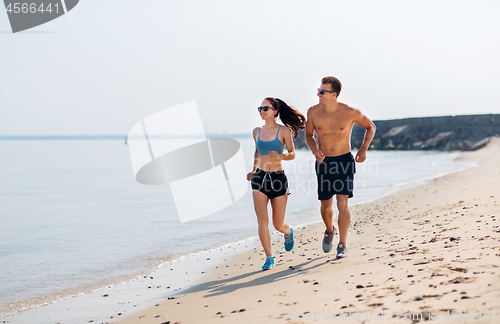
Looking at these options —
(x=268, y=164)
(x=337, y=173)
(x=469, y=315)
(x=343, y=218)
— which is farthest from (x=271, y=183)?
(x=469, y=315)

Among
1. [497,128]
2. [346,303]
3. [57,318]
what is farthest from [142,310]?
[497,128]

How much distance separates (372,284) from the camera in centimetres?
374

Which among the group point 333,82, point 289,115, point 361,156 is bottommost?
point 361,156

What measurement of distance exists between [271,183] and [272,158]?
1.04 feet

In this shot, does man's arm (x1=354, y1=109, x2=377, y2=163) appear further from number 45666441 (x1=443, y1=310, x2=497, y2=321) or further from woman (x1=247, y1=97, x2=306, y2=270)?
number 45666441 (x1=443, y1=310, x2=497, y2=321)

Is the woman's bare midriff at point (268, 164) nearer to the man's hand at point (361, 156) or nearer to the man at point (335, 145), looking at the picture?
the man at point (335, 145)

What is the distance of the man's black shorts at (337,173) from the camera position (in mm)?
5148

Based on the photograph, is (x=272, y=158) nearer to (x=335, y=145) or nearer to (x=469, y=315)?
(x=335, y=145)

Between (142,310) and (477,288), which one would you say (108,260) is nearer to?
(142,310)

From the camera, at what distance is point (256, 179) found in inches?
204

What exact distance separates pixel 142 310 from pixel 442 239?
366 cm

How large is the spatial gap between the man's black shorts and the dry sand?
852 millimetres

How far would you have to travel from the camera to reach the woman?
5.13 metres

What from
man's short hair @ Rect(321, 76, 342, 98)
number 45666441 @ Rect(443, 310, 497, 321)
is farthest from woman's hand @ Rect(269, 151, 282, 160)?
number 45666441 @ Rect(443, 310, 497, 321)
